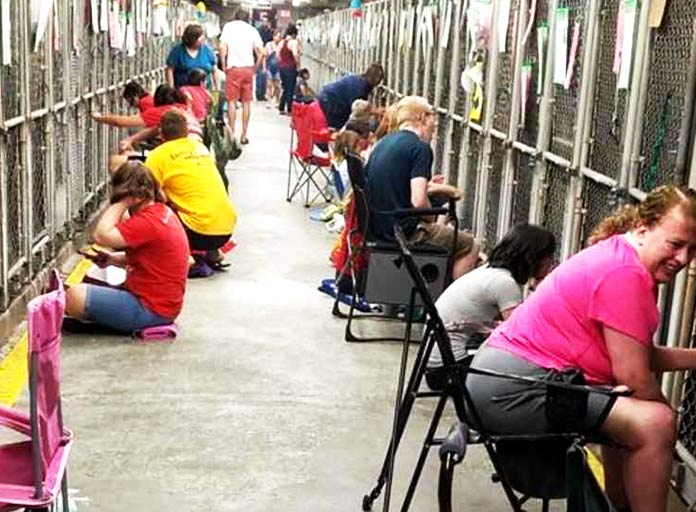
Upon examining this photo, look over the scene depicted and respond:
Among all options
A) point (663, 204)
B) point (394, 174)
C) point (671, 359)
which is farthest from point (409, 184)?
point (663, 204)

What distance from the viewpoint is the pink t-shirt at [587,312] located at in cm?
262

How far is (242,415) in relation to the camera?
414cm

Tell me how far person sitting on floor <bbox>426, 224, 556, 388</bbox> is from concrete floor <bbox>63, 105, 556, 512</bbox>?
52 cm

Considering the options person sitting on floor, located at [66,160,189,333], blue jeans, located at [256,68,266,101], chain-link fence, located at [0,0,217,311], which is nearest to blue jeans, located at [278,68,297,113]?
blue jeans, located at [256,68,266,101]

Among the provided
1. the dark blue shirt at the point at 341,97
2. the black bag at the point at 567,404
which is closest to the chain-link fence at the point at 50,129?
the dark blue shirt at the point at 341,97

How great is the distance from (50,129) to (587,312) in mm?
4056

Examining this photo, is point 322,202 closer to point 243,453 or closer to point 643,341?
point 243,453

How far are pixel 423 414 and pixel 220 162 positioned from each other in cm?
453

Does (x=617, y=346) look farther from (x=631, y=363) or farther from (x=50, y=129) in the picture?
(x=50, y=129)

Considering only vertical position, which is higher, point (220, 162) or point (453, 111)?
point (453, 111)

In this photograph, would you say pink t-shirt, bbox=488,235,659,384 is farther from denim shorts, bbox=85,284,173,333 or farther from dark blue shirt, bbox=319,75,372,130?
dark blue shirt, bbox=319,75,372,130

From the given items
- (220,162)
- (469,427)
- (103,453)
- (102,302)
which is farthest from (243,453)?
(220,162)

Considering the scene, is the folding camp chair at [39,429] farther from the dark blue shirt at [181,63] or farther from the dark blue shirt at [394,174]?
the dark blue shirt at [181,63]

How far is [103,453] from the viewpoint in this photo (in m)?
3.65
